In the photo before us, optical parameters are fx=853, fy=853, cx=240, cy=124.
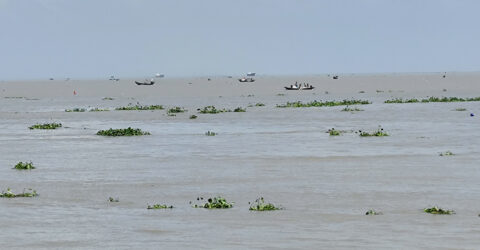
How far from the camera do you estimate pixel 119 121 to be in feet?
190

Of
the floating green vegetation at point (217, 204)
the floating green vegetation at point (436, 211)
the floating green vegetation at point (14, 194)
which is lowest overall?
the floating green vegetation at point (14, 194)

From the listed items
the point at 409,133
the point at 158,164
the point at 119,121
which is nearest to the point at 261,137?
the point at 409,133

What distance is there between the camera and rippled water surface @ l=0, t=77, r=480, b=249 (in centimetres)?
1756

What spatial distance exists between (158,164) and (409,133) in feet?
51.3

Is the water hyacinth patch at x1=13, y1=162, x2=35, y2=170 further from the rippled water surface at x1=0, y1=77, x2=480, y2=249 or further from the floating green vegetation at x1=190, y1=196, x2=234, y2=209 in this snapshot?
the floating green vegetation at x1=190, y1=196, x2=234, y2=209

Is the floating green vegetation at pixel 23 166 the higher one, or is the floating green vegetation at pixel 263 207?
the floating green vegetation at pixel 263 207

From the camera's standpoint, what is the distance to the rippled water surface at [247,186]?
57.6 feet

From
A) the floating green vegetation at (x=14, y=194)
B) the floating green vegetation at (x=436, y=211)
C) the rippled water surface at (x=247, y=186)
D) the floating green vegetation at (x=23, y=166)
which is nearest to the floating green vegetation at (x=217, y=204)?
the rippled water surface at (x=247, y=186)

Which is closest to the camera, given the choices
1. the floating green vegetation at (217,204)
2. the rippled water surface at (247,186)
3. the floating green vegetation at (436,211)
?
the rippled water surface at (247,186)

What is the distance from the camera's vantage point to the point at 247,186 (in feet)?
81.2

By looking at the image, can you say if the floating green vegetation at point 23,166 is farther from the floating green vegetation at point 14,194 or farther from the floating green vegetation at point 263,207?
Answer: the floating green vegetation at point 263,207

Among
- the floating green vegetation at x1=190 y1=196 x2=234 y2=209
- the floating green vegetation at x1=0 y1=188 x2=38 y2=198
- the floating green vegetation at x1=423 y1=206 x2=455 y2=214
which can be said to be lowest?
the floating green vegetation at x1=0 y1=188 x2=38 y2=198

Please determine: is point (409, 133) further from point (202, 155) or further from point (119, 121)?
point (119, 121)

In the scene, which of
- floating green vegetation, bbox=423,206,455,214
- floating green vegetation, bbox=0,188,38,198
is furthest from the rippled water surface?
floating green vegetation, bbox=0,188,38,198
